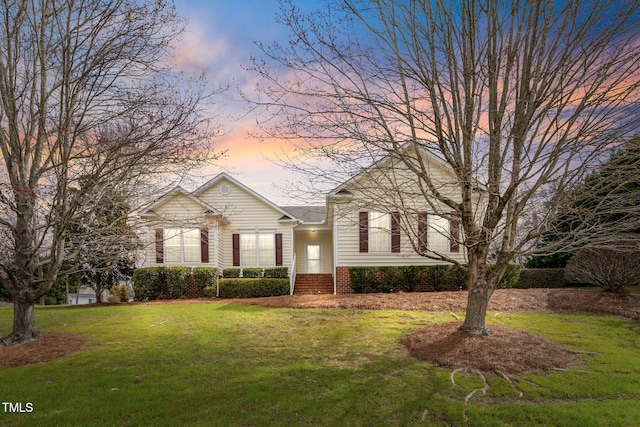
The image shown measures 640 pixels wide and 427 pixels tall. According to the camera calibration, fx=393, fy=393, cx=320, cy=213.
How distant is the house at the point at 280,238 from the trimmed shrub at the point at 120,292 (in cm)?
292

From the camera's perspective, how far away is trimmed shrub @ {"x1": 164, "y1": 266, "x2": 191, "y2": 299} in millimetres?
17562

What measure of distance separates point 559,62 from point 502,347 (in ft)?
17.4

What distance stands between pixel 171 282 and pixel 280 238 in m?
5.62

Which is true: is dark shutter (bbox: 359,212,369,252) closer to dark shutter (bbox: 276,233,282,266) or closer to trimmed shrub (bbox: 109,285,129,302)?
dark shutter (bbox: 276,233,282,266)

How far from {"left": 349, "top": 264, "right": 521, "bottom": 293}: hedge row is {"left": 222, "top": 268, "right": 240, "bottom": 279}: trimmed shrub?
6.00 meters

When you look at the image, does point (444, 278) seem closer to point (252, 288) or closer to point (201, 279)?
point (252, 288)

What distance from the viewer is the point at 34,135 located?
9047 millimetres

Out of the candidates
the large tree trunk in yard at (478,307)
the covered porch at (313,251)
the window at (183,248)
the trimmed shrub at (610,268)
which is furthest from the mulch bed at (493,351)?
the covered porch at (313,251)

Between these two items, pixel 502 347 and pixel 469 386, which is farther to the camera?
pixel 502 347

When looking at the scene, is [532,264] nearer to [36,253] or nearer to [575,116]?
[575,116]

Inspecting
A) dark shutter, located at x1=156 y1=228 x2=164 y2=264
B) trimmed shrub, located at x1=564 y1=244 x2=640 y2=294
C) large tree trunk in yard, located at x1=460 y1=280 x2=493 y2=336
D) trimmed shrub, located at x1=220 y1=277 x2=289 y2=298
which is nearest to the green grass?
large tree trunk in yard, located at x1=460 y1=280 x2=493 y2=336

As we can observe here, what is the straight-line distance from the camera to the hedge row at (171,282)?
57.6 feet

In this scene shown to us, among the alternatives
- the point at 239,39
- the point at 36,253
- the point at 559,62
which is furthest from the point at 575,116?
the point at 36,253

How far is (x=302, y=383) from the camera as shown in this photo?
625 centimetres
